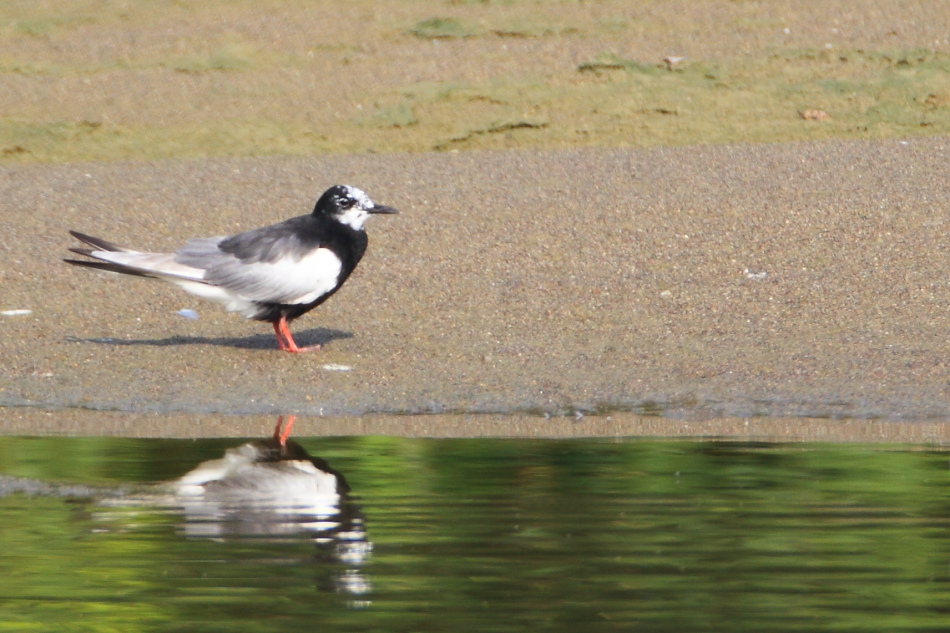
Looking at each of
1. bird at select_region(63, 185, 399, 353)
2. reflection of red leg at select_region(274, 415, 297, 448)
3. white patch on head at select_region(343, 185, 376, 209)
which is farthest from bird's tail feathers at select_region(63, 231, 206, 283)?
reflection of red leg at select_region(274, 415, 297, 448)

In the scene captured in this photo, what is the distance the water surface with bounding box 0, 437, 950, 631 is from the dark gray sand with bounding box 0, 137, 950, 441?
2.69 feet

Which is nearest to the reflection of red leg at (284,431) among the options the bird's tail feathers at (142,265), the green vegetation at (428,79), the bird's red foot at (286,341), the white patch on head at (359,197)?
the bird's red foot at (286,341)

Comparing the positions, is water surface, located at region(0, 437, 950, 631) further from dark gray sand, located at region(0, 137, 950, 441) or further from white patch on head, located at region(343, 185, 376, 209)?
white patch on head, located at region(343, 185, 376, 209)

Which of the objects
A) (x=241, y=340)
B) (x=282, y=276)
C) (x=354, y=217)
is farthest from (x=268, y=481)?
(x=241, y=340)

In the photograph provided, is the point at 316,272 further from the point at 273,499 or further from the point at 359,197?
the point at 273,499

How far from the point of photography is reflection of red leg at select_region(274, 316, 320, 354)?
8656 millimetres

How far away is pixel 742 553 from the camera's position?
4.93 metres

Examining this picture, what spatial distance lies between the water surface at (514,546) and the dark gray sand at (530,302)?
0.82 metres

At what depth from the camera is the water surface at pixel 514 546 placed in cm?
439

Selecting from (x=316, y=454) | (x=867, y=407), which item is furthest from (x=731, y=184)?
(x=316, y=454)

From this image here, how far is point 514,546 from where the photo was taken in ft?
16.5

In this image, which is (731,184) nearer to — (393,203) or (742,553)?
(393,203)

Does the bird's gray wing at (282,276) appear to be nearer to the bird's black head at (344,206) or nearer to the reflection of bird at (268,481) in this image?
the bird's black head at (344,206)

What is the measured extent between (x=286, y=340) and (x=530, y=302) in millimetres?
1541
